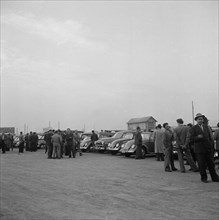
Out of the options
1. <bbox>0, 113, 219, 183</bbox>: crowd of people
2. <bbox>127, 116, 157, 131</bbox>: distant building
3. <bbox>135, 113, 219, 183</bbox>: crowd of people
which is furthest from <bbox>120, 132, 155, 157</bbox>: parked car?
<bbox>127, 116, 157, 131</bbox>: distant building

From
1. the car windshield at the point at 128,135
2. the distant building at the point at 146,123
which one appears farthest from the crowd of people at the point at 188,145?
the distant building at the point at 146,123

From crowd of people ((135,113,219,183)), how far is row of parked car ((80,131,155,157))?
4.79 ft

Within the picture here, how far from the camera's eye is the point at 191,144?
10.9 meters

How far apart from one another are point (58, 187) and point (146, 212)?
326cm

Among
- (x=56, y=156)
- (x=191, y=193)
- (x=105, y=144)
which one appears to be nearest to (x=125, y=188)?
(x=191, y=193)

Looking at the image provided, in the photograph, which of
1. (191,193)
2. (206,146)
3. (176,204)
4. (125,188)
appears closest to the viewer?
(176,204)

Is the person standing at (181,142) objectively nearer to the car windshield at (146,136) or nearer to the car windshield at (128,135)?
the car windshield at (146,136)

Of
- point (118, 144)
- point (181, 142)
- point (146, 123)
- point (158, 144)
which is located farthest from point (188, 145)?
point (146, 123)

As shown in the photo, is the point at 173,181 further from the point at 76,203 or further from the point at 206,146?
the point at 76,203

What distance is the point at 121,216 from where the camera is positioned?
538 centimetres

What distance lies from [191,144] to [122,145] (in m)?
8.91

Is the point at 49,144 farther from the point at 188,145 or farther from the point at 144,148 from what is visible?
the point at 188,145

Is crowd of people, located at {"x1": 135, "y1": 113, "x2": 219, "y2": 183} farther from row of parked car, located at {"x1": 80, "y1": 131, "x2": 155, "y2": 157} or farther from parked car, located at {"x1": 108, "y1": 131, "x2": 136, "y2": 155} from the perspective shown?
parked car, located at {"x1": 108, "y1": 131, "x2": 136, "y2": 155}

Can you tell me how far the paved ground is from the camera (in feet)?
18.1
